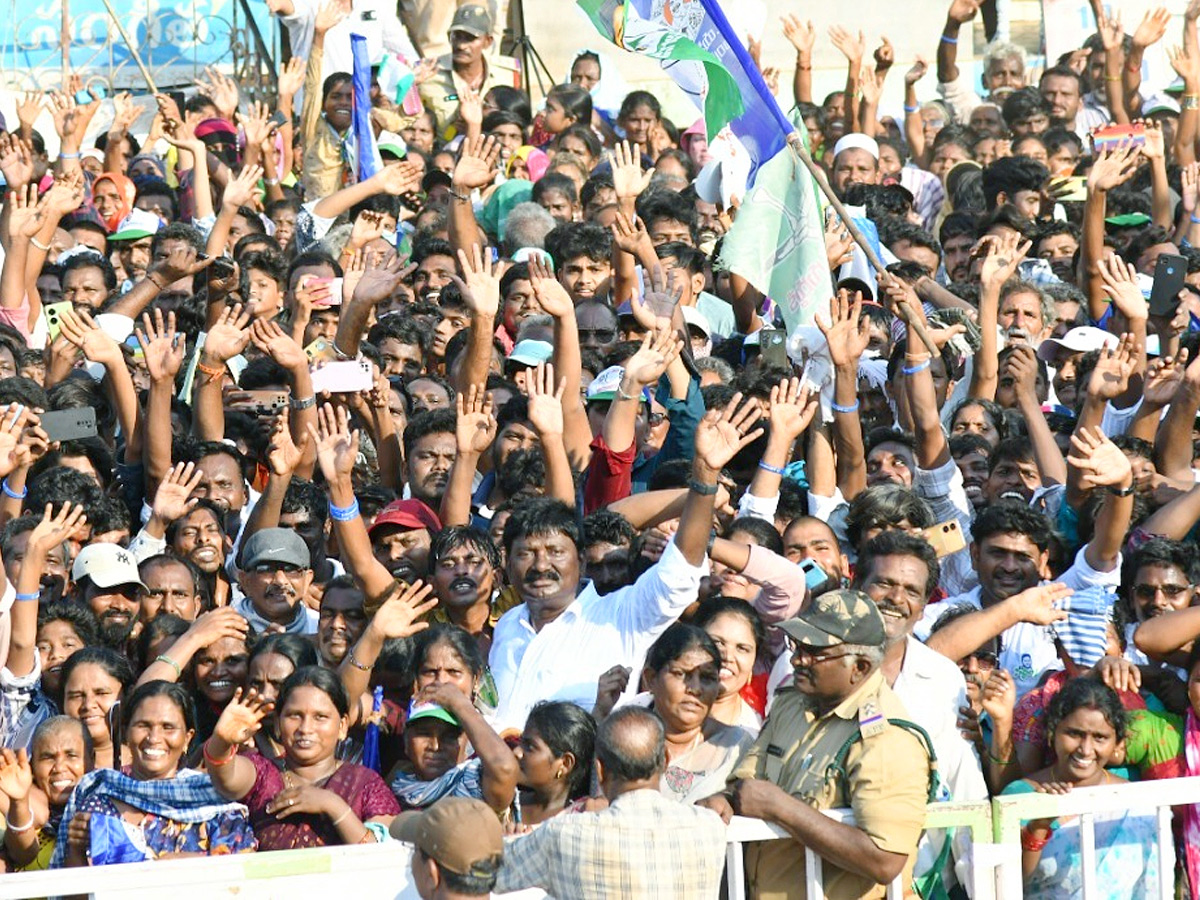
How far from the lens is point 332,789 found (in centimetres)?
595

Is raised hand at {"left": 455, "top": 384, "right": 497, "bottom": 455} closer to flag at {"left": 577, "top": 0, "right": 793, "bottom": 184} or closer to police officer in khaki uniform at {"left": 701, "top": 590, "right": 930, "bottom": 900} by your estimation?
flag at {"left": 577, "top": 0, "right": 793, "bottom": 184}

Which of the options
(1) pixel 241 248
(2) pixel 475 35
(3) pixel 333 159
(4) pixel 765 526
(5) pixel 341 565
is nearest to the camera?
(4) pixel 765 526

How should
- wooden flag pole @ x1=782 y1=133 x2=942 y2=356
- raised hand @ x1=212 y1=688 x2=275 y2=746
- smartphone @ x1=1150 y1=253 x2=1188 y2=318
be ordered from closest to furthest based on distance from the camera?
raised hand @ x1=212 y1=688 x2=275 y2=746 → wooden flag pole @ x1=782 y1=133 x2=942 y2=356 → smartphone @ x1=1150 y1=253 x2=1188 y2=318

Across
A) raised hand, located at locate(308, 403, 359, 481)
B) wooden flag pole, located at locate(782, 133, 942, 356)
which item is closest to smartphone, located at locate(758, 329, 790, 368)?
wooden flag pole, located at locate(782, 133, 942, 356)

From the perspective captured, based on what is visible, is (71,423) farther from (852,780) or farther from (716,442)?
(852,780)

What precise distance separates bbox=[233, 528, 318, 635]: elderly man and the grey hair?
3582 mm

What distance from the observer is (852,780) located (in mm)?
5305

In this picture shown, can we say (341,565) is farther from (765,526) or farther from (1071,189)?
(1071,189)

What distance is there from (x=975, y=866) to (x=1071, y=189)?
7.13 m

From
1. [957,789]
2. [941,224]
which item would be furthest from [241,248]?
[957,789]

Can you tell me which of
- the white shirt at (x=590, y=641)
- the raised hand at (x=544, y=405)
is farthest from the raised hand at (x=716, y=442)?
the raised hand at (x=544, y=405)

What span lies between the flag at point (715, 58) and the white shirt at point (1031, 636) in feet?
7.20

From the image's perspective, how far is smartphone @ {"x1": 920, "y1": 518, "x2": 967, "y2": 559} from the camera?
7.26 metres

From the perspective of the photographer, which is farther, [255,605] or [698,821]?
[255,605]
